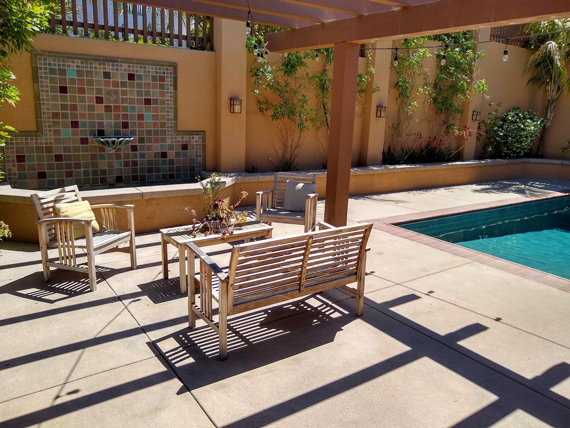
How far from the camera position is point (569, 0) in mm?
3482

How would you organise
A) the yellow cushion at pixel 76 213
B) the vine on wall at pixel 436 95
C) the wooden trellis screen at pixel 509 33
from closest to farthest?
1. the yellow cushion at pixel 76 213
2. the vine on wall at pixel 436 95
3. the wooden trellis screen at pixel 509 33

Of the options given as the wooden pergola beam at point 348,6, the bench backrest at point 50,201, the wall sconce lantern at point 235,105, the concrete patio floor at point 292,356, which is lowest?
the concrete patio floor at point 292,356

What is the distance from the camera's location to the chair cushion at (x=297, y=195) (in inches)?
230

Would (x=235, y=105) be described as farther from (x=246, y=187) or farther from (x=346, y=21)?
(x=346, y=21)

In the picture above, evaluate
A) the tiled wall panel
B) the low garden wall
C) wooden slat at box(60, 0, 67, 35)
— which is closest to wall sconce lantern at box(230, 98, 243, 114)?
the tiled wall panel

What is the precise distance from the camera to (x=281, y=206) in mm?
6324

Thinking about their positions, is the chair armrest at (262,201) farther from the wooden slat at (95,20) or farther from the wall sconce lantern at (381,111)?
the wall sconce lantern at (381,111)

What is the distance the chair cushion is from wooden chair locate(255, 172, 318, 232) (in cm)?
7

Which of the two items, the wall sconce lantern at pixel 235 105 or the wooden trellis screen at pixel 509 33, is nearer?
the wall sconce lantern at pixel 235 105

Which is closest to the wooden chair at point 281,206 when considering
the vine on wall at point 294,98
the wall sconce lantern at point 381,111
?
the vine on wall at point 294,98

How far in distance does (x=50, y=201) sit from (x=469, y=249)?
4.92 meters

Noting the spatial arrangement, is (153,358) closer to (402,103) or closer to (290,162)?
(290,162)

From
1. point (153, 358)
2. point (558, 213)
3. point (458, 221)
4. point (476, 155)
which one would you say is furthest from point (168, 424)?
point (476, 155)

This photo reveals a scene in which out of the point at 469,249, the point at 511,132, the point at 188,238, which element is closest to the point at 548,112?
the point at 511,132
